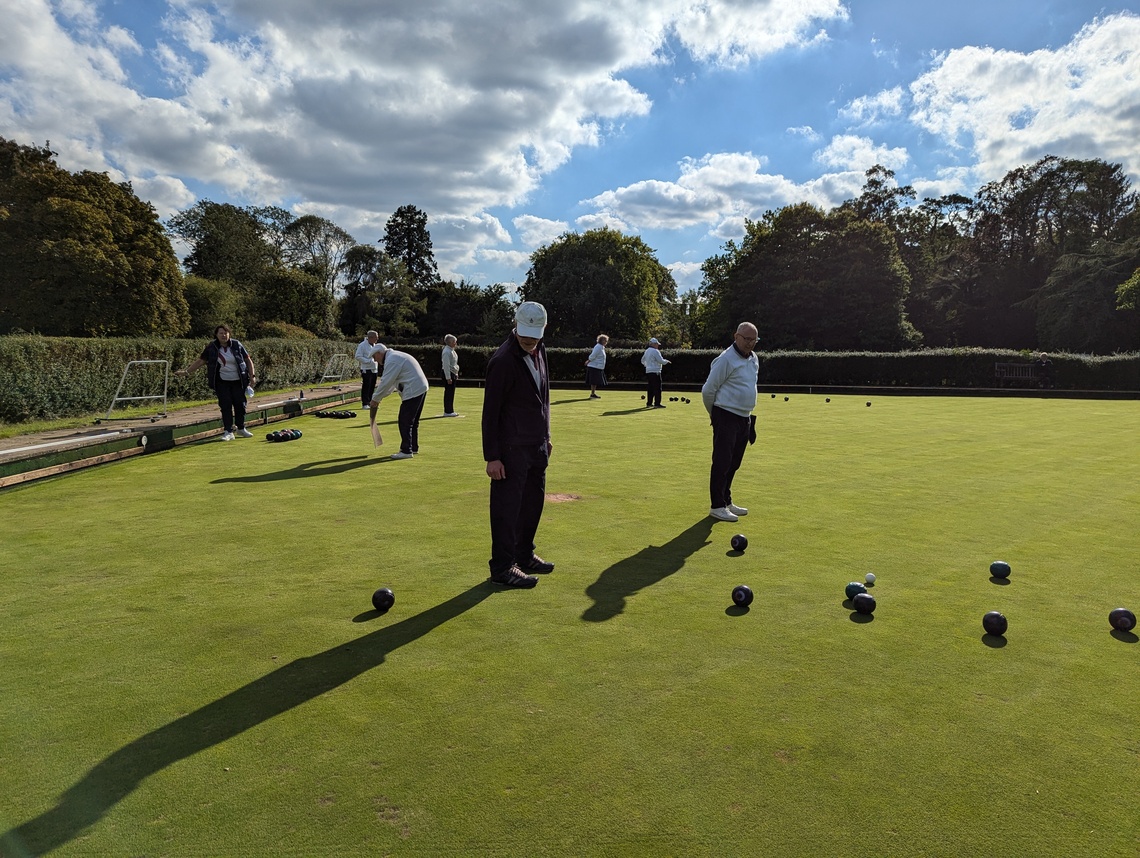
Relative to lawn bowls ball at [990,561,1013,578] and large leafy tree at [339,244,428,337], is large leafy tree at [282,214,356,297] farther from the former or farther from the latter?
lawn bowls ball at [990,561,1013,578]

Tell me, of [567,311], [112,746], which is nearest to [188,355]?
[112,746]

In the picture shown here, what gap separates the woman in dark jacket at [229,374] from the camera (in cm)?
1276

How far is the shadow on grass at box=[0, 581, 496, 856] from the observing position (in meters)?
2.64

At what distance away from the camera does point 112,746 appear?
10.4 ft

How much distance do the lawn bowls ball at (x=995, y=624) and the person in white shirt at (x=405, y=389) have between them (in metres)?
8.20

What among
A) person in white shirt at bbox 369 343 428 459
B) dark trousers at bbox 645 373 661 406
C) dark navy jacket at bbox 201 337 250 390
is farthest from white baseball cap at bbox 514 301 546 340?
dark trousers at bbox 645 373 661 406

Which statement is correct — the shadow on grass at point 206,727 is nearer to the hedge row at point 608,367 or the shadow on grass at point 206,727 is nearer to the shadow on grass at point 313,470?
the shadow on grass at point 313,470

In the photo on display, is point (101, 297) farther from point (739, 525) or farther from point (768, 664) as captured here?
point (768, 664)

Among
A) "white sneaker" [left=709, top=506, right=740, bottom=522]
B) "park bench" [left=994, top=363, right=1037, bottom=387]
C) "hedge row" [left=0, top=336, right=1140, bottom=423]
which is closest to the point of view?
"white sneaker" [left=709, top=506, right=740, bottom=522]

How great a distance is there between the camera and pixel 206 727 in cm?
335

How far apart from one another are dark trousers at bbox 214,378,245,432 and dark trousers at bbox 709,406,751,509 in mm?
9306

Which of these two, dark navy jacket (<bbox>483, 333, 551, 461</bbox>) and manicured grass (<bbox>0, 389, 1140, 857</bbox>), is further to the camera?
dark navy jacket (<bbox>483, 333, 551, 461</bbox>)

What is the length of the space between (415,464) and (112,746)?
803 centimetres

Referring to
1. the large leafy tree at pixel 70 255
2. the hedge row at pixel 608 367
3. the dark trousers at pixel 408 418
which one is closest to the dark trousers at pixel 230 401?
the dark trousers at pixel 408 418
